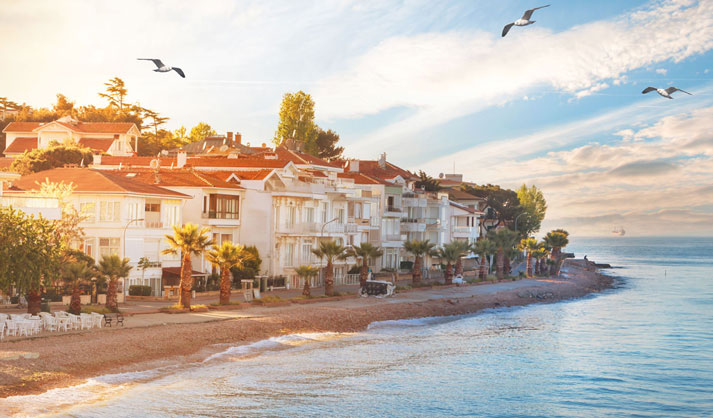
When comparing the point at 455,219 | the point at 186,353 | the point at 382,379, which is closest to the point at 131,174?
the point at 186,353

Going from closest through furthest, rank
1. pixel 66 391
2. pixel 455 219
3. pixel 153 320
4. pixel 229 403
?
1. pixel 66 391
2. pixel 229 403
3. pixel 153 320
4. pixel 455 219

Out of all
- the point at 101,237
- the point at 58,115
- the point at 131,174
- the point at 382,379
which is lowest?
the point at 382,379

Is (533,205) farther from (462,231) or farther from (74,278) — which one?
(74,278)

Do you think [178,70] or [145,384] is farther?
[178,70]

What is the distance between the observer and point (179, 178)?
63.8 metres

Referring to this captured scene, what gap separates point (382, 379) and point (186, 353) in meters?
9.76

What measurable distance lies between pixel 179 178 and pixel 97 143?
4755 cm

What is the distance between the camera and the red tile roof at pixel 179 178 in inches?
2437

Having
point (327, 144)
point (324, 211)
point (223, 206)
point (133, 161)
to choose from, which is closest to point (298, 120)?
point (327, 144)

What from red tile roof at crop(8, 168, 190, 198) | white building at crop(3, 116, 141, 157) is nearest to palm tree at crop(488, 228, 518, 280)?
red tile roof at crop(8, 168, 190, 198)

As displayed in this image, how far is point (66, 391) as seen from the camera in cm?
2912

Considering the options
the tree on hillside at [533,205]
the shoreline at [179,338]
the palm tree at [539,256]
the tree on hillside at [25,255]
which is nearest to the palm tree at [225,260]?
the shoreline at [179,338]

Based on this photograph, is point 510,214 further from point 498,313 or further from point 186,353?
point 186,353

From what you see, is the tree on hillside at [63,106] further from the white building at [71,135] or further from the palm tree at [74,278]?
the palm tree at [74,278]
